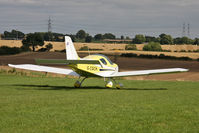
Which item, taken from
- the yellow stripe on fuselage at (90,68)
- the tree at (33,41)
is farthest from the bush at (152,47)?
the yellow stripe on fuselage at (90,68)

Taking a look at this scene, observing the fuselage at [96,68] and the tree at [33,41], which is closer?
the fuselage at [96,68]

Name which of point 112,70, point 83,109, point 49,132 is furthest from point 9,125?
point 112,70

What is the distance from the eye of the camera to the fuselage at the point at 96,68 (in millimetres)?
20844

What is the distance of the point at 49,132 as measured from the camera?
7.84 meters

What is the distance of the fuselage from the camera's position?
68.4 ft

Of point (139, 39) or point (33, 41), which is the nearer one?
point (33, 41)

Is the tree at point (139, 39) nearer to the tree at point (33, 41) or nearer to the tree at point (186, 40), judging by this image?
the tree at point (186, 40)

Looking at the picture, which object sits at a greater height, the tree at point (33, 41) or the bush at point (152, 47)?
the tree at point (33, 41)

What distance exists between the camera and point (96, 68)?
70.1 feet

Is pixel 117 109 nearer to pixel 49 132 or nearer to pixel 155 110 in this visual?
pixel 155 110

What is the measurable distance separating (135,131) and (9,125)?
2.93 meters

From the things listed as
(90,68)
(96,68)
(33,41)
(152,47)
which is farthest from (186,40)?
(90,68)

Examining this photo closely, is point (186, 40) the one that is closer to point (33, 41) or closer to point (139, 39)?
point (139, 39)

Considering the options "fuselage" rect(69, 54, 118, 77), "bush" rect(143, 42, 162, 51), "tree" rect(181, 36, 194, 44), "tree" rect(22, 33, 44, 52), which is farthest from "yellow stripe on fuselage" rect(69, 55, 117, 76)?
"tree" rect(181, 36, 194, 44)
